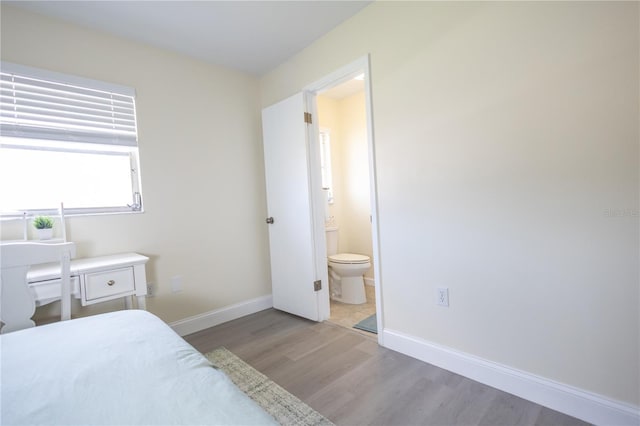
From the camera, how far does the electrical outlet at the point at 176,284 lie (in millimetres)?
2467

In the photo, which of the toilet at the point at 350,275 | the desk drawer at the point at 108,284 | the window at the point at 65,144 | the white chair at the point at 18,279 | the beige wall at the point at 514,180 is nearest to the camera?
the white chair at the point at 18,279

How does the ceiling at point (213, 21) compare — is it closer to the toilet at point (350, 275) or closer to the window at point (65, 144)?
the window at point (65, 144)

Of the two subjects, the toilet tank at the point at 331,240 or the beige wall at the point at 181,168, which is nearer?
the beige wall at the point at 181,168

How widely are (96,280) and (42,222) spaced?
529 mm

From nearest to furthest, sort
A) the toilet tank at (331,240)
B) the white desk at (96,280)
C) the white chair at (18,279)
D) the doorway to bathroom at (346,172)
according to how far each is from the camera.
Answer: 1. the white chair at (18,279)
2. the white desk at (96,280)
3. the toilet tank at (331,240)
4. the doorway to bathroom at (346,172)

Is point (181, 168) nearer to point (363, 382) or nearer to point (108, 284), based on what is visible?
point (108, 284)

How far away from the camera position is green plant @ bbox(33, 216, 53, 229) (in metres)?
→ 1.86

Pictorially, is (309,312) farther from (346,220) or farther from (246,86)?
(246,86)

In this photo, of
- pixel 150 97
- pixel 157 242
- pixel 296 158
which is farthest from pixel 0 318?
pixel 296 158

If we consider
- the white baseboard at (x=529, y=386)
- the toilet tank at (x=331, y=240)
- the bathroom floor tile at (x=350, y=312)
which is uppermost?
the toilet tank at (x=331, y=240)

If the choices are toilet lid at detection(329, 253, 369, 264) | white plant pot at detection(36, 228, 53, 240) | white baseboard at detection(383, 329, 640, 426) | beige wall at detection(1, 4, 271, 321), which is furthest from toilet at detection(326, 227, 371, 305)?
white plant pot at detection(36, 228, 53, 240)

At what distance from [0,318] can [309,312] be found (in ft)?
6.35

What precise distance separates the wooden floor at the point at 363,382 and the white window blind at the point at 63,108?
170cm

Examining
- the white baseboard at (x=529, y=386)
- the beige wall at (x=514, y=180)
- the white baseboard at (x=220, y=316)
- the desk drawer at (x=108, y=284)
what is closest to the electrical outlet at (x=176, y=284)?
the white baseboard at (x=220, y=316)
